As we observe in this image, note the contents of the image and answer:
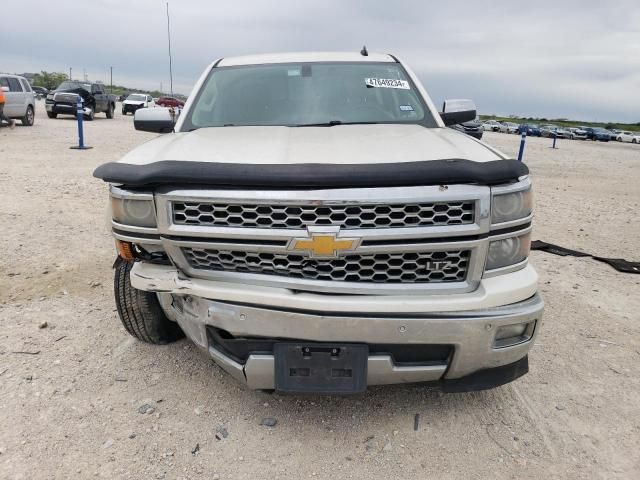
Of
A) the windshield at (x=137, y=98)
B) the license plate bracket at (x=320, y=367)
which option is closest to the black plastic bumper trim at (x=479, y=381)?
the license plate bracket at (x=320, y=367)

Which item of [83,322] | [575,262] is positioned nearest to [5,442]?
[83,322]

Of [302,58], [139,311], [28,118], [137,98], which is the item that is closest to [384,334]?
[139,311]

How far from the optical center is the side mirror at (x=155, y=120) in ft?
11.7

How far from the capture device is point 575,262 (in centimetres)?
493

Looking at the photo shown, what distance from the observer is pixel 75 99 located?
21297mm

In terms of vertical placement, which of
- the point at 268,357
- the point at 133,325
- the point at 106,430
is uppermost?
the point at 268,357

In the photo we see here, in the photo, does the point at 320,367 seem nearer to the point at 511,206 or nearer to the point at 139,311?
the point at 511,206

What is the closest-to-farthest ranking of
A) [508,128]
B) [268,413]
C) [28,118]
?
[268,413]
[28,118]
[508,128]

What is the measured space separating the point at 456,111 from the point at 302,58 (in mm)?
1299

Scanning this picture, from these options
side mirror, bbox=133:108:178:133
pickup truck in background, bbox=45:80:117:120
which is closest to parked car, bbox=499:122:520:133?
pickup truck in background, bbox=45:80:117:120

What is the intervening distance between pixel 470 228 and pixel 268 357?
102 cm

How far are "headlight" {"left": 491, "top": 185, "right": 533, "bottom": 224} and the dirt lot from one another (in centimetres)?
106

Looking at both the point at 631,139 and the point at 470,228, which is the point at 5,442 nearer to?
the point at 470,228

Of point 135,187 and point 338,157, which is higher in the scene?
point 338,157
